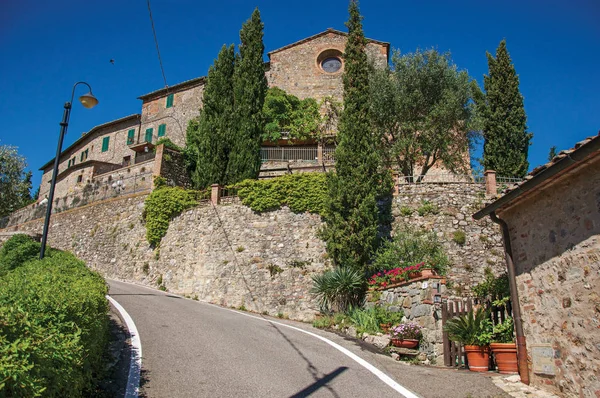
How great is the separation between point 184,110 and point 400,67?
22.7m

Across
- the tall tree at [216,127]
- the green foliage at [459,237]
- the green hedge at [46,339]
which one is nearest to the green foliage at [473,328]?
the green hedge at [46,339]

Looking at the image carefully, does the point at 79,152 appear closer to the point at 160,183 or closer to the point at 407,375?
the point at 160,183

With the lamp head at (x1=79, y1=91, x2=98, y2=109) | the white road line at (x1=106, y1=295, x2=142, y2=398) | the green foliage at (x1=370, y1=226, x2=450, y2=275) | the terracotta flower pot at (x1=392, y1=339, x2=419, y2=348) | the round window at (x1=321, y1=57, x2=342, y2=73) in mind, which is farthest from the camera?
the round window at (x1=321, y1=57, x2=342, y2=73)

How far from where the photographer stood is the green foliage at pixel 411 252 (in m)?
16.1

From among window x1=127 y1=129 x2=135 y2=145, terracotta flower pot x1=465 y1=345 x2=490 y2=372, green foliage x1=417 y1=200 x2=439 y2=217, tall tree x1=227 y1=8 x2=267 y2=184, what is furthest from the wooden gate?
window x1=127 y1=129 x2=135 y2=145

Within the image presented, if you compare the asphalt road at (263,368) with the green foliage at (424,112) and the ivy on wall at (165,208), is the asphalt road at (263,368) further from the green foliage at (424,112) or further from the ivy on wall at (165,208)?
the green foliage at (424,112)

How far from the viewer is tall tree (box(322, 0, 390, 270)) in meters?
16.7

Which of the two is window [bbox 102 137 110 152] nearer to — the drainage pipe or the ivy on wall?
the ivy on wall

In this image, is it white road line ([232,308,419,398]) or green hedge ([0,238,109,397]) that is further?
white road line ([232,308,419,398])

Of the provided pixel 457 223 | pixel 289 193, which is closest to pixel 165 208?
pixel 289 193

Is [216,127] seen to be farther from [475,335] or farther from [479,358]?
[479,358]

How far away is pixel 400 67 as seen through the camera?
2520 centimetres

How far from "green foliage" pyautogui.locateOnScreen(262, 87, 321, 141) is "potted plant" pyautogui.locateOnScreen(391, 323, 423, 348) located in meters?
21.3

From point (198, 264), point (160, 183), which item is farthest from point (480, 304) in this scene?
point (160, 183)
